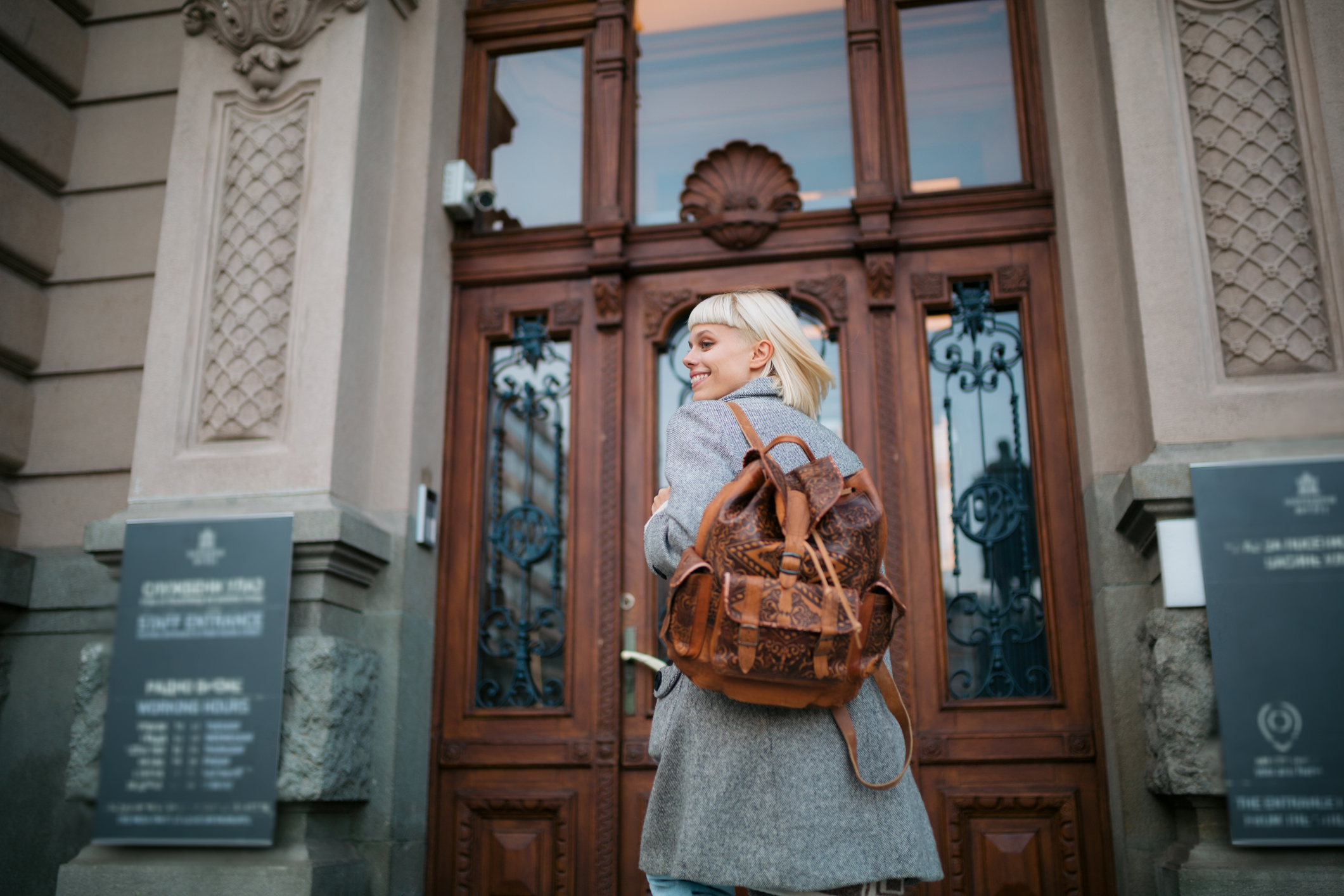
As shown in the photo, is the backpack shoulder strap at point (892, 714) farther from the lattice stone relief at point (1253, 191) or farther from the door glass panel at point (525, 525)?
the door glass panel at point (525, 525)

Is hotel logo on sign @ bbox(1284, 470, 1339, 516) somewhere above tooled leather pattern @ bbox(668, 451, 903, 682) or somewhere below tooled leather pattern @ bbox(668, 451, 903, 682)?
above

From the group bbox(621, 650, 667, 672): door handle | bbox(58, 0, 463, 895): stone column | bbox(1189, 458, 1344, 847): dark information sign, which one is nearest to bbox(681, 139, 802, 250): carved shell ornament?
bbox(58, 0, 463, 895): stone column

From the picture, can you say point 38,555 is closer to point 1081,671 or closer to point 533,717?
point 533,717

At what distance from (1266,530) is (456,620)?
10.2 feet

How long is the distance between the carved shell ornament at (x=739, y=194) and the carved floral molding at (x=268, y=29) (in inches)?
65.2

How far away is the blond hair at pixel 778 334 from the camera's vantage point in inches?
109

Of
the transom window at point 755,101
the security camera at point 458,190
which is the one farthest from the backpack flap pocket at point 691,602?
the security camera at point 458,190

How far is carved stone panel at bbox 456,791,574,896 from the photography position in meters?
4.47

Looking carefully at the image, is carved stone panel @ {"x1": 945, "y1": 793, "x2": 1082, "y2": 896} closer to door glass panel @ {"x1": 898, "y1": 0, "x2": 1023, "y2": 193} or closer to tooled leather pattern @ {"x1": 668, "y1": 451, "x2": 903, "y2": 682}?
tooled leather pattern @ {"x1": 668, "y1": 451, "x2": 903, "y2": 682}

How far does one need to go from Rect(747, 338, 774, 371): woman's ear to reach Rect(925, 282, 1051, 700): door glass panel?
79.4 inches

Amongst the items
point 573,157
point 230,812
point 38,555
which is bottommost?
point 230,812

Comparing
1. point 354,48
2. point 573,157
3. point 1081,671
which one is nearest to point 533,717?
point 1081,671

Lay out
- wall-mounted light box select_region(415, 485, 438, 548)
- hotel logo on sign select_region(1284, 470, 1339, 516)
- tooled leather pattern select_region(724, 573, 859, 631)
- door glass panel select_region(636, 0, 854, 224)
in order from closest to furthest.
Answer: tooled leather pattern select_region(724, 573, 859, 631)
hotel logo on sign select_region(1284, 470, 1339, 516)
wall-mounted light box select_region(415, 485, 438, 548)
door glass panel select_region(636, 0, 854, 224)

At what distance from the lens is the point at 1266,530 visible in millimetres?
3527
